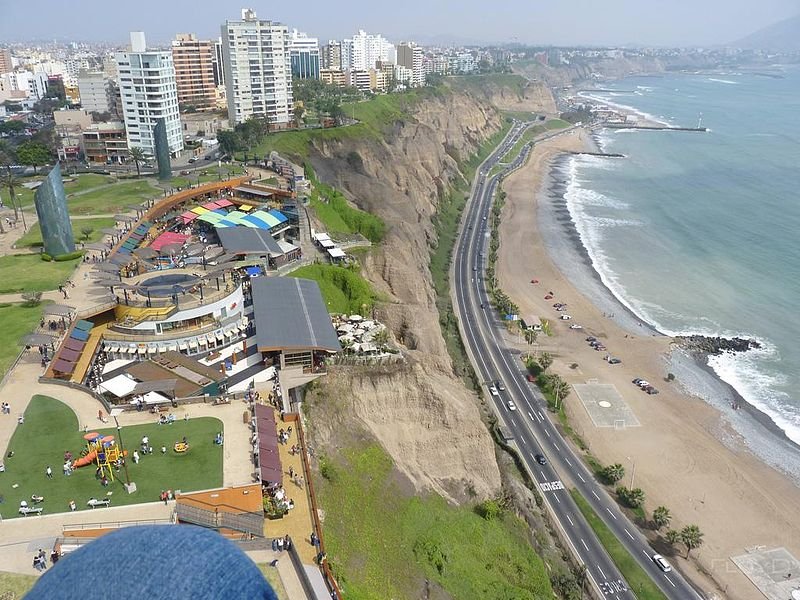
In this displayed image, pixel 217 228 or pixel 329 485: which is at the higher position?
pixel 217 228

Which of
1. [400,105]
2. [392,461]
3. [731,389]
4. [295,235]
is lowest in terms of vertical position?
[731,389]

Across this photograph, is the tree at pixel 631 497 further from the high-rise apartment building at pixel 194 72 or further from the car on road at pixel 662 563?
the high-rise apartment building at pixel 194 72

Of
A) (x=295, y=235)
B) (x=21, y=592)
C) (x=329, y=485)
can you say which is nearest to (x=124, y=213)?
(x=295, y=235)

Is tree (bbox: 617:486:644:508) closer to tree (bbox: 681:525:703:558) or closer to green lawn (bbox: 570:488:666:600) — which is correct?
green lawn (bbox: 570:488:666:600)

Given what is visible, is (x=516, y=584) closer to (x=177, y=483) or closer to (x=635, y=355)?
(x=177, y=483)

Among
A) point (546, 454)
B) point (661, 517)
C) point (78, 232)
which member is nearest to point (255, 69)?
point (78, 232)

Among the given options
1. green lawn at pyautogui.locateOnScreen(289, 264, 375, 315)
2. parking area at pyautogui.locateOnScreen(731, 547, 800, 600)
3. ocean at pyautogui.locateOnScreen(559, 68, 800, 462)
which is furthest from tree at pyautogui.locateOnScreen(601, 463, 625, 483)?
green lawn at pyautogui.locateOnScreen(289, 264, 375, 315)

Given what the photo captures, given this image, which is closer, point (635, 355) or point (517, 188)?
point (635, 355)

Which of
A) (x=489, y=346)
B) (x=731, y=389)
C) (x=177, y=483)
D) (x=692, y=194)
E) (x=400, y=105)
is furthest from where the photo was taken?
(x=400, y=105)
